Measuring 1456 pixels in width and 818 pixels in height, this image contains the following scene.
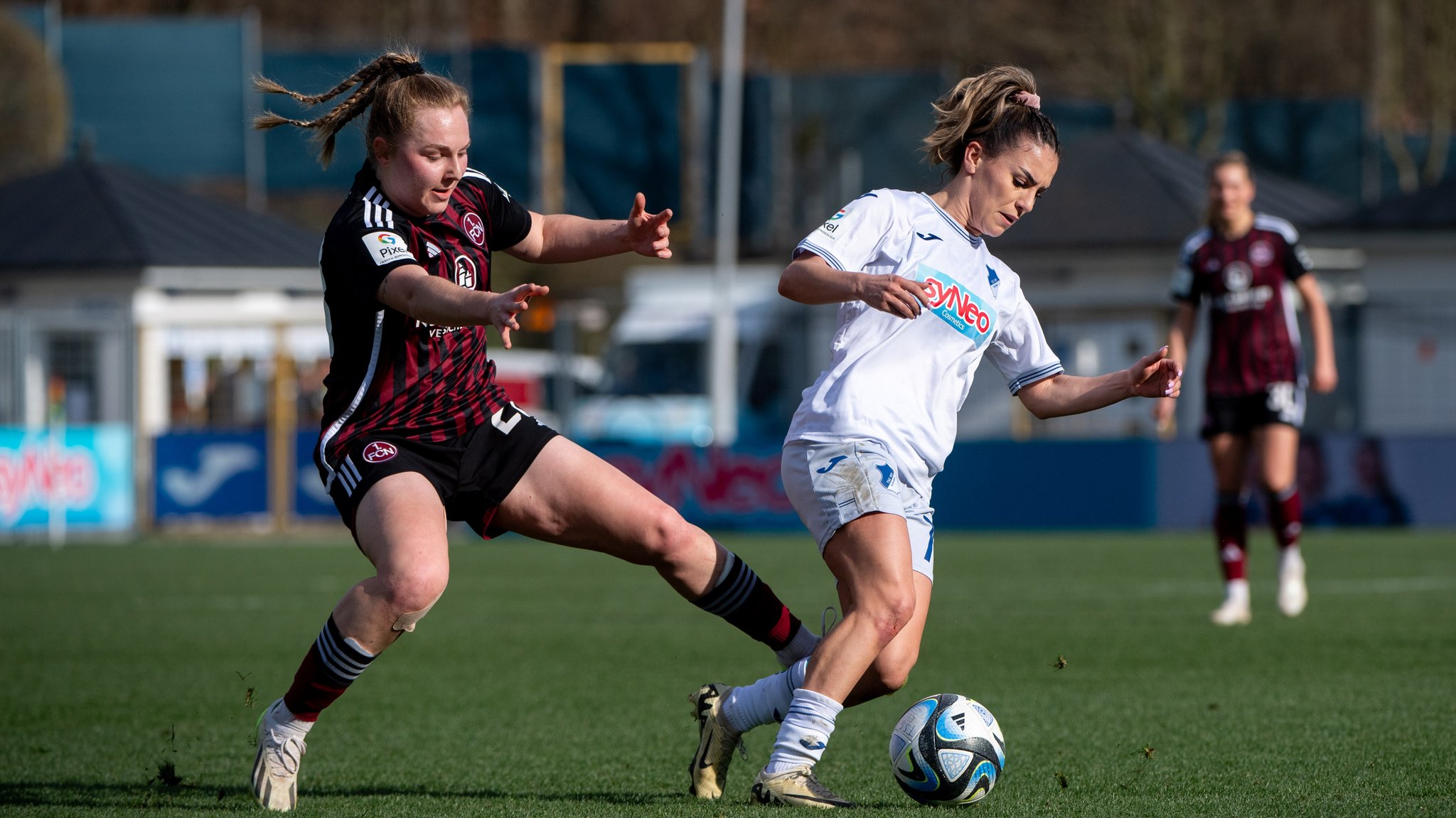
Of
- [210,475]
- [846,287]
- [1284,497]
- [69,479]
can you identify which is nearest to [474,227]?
[846,287]

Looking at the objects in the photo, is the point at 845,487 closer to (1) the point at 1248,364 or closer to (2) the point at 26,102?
(1) the point at 1248,364

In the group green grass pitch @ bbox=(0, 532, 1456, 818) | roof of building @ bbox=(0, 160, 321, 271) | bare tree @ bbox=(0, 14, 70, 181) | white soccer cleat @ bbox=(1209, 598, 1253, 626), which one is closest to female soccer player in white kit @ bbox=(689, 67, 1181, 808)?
green grass pitch @ bbox=(0, 532, 1456, 818)

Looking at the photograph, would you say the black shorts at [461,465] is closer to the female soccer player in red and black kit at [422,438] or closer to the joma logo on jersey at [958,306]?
the female soccer player in red and black kit at [422,438]

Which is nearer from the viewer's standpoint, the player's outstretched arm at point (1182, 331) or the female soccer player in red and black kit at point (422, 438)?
the female soccer player in red and black kit at point (422, 438)

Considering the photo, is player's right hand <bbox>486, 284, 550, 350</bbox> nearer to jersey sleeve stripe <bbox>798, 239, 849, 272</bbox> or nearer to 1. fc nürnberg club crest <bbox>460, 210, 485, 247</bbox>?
jersey sleeve stripe <bbox>798, 239, 849, 272</bbox>

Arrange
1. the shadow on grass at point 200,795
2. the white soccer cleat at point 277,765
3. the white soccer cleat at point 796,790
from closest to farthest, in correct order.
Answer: the white soccer cleat at point 796,790 → the white soccer cleat at point 277,765 → the shadow on grass at point 200,795

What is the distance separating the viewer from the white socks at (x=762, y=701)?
4777mm

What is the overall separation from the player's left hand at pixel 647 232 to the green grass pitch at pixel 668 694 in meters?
1.53

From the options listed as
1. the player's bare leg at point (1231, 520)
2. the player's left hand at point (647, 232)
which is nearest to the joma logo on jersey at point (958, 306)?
the player's left hand at point (647, 232)

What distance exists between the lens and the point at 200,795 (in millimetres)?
5098

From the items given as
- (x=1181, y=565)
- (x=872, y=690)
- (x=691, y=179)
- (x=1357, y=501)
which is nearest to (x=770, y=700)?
(x=872, y=690)

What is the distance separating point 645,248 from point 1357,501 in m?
13.9

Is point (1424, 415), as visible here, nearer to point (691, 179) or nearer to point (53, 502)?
point (53, 502)

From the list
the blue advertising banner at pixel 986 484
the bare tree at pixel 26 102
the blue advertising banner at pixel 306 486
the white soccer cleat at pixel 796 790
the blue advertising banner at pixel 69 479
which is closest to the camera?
the white soccer cleat at pixel 796 790
